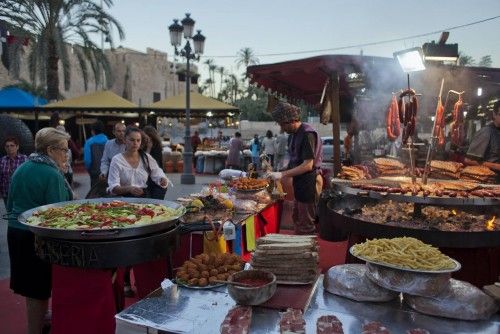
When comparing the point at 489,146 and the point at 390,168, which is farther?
the point at 390,168

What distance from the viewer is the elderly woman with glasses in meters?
3.38

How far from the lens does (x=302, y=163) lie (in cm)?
528

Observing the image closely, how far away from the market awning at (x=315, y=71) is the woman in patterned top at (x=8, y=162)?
403 cm

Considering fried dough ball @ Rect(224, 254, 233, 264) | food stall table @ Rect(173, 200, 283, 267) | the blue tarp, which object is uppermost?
the blue tarp

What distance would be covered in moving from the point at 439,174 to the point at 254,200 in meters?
3.00

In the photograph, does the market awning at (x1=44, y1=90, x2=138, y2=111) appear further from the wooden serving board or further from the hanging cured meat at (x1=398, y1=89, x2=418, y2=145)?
the wooden serving board

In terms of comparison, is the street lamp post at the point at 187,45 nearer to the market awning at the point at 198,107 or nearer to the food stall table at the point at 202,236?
the market awning at the point at 198,107

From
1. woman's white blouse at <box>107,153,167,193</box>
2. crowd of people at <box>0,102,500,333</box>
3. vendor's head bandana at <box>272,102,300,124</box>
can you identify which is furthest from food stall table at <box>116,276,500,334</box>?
vendor's head bandana at <box>272,102,300,124</box>

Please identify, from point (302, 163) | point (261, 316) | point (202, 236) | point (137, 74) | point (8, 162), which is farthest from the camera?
point (137, 74)

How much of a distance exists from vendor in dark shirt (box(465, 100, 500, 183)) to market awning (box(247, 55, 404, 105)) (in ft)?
5.33

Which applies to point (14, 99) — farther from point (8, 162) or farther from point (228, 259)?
point (228, 259)

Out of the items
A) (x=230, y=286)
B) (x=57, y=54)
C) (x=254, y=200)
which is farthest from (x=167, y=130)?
(x=230, y=286)

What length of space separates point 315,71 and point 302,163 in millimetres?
2259

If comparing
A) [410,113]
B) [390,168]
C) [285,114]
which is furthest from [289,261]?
[390,168]
